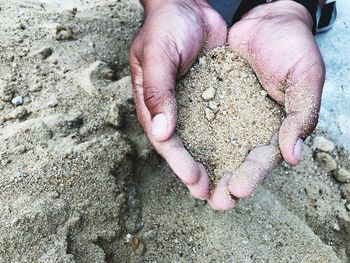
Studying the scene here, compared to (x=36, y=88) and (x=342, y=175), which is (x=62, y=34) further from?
(x=342, y=175)

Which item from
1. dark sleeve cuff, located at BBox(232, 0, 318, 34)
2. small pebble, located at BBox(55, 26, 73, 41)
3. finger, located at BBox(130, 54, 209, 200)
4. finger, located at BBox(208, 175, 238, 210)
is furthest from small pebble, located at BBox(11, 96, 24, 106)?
dark sleeve cuff, located at BBox(232, 0, 318, 34)

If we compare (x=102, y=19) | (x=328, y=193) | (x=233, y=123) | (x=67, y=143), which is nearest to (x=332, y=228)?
(x=328, y=193)

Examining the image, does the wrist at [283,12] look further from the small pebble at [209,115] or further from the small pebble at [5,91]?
the small pebble at [5,91]

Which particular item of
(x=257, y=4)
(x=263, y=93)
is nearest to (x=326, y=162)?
(x=263, y=93)

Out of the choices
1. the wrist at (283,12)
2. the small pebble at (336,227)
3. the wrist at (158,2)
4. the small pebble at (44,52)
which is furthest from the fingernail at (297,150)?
the small pebble at (44,52)

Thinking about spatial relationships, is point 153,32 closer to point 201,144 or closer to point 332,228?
point 201,144

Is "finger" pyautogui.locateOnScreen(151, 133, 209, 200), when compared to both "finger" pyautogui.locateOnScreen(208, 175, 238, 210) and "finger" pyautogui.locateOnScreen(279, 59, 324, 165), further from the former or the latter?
"finger" pyautogui.locateOnScreen(279, 59, 324, 165)

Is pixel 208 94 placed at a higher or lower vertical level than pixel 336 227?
higher
